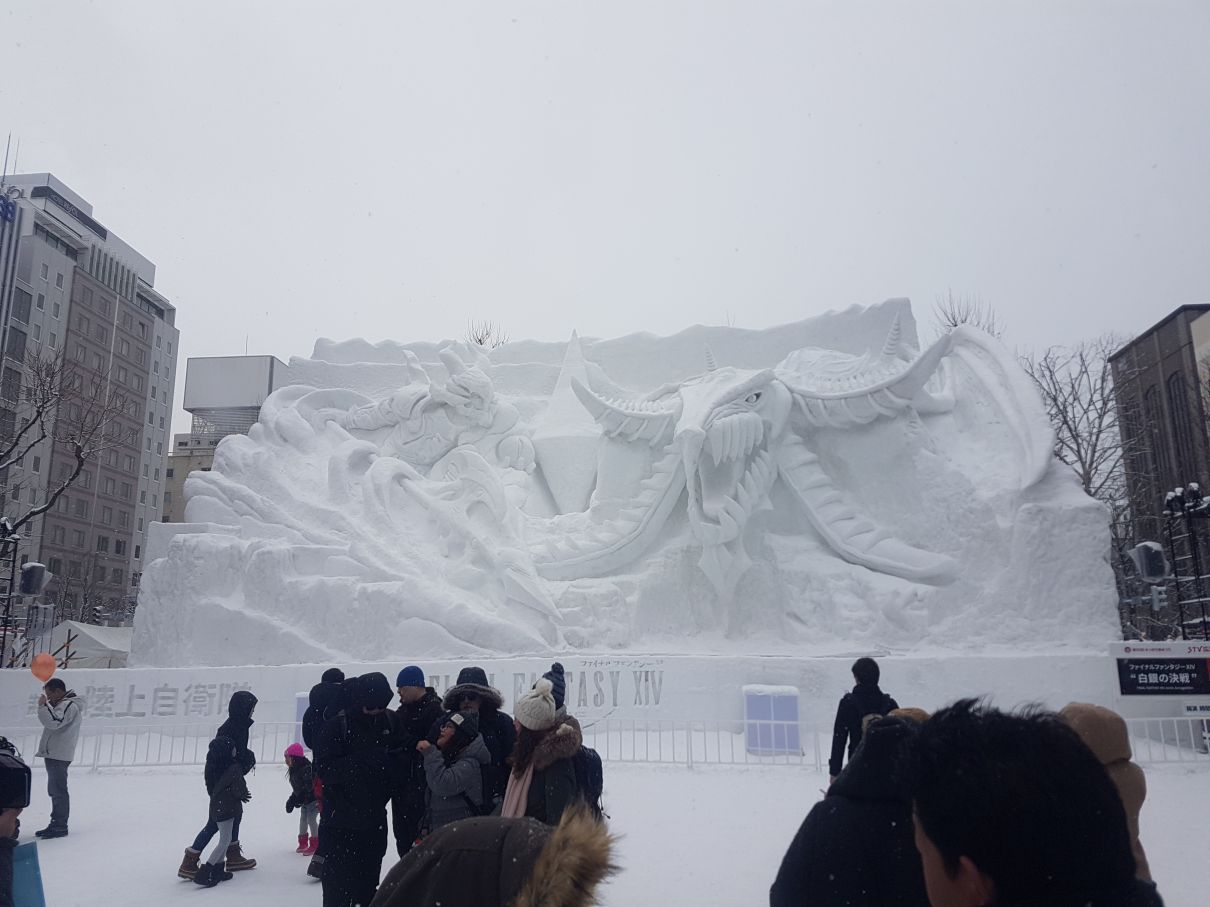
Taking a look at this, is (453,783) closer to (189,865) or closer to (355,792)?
(355,792)

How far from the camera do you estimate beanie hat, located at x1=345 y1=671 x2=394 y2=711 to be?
10.5ft

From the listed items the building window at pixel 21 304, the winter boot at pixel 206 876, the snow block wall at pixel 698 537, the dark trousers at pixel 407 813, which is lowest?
the winter boot at pixel 206 876

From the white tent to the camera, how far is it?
14158 millimetres

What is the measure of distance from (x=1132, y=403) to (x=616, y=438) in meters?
14.7

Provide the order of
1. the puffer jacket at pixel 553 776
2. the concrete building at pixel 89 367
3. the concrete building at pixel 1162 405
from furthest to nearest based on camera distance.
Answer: the concrete building at pixel 89 367
the concrete building at pixel 1162 405
the puffer jacket at pixel 553 776

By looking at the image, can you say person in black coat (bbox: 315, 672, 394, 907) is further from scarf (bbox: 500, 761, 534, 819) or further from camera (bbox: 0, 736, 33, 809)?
camera (bbox: 0, 736, 33, 809)

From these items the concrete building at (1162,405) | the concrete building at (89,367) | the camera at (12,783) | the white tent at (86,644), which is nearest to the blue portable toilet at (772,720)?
the camera at (12,783)

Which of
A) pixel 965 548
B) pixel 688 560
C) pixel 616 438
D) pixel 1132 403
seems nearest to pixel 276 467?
pixel 616 438

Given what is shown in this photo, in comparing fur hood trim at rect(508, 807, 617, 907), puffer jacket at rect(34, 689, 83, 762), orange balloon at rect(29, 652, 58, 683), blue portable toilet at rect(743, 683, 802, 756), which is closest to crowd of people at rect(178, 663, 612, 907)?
fur hood trim at rect(508, 807, 617, 907)

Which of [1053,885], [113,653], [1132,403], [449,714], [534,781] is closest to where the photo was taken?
[1053,885]

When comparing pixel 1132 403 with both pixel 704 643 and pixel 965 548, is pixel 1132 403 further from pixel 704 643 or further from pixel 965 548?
pixel 704 643

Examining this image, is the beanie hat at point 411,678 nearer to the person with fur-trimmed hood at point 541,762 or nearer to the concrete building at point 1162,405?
the person with fur-trimmed hood at point 541,762

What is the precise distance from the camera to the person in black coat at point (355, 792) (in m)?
3.07

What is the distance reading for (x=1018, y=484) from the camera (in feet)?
30.8
